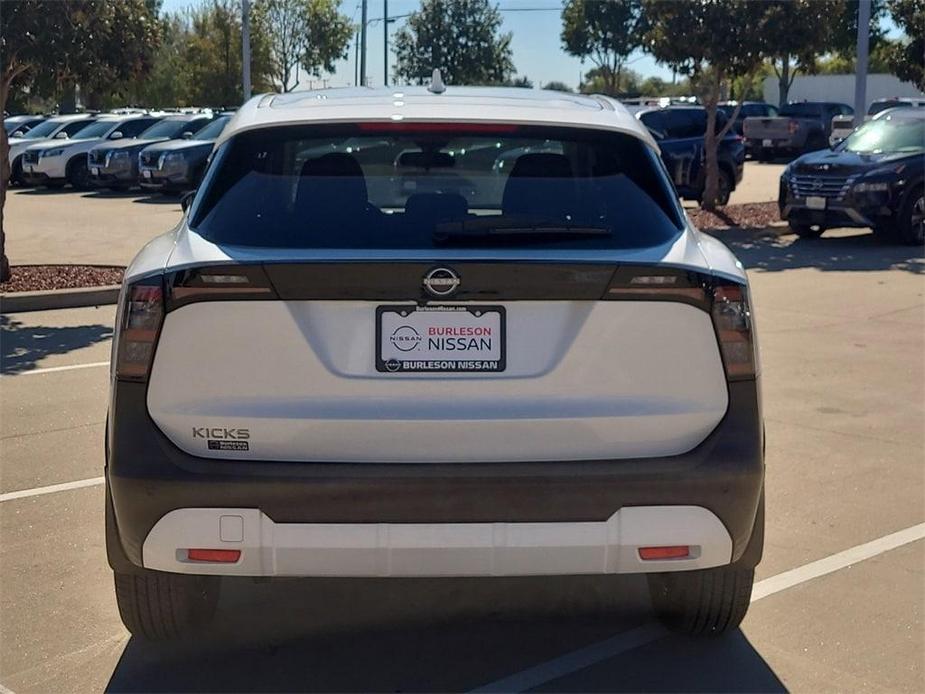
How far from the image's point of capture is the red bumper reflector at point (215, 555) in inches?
140

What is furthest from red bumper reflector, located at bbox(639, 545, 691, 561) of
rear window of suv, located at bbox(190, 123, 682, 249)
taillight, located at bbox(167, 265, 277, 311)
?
taillight, located at bbox(167, 265, 277, 311)

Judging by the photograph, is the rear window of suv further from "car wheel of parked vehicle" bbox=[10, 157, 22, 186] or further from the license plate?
"car wheel of parked vehicle" bbox=[10, 157, 22, 186]

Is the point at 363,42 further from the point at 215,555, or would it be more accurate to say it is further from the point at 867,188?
the point at 215,555

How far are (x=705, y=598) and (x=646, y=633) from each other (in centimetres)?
36

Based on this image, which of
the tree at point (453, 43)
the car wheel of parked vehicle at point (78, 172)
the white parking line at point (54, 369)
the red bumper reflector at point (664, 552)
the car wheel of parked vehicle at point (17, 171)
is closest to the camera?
the red bumper reflector at point (664, 552)

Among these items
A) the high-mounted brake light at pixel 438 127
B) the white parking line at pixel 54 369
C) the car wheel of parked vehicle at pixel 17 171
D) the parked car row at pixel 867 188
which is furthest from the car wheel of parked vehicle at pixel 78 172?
the high-mounted brake light at pixel 438 127

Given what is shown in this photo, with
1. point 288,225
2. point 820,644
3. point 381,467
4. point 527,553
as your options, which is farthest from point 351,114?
point 820,644

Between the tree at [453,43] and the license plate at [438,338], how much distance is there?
57618 millimetres

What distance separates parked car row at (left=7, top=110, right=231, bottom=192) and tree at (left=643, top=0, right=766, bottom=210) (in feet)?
30.3

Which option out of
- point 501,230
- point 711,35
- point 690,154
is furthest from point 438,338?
point 690,154

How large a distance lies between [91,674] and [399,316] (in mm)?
1610

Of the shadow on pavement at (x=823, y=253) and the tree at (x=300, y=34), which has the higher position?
the tree at (x=300, y=34)

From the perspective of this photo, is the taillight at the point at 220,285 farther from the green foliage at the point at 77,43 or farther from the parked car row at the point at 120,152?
the parked car row at the point at 120,152

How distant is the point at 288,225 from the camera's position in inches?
147
